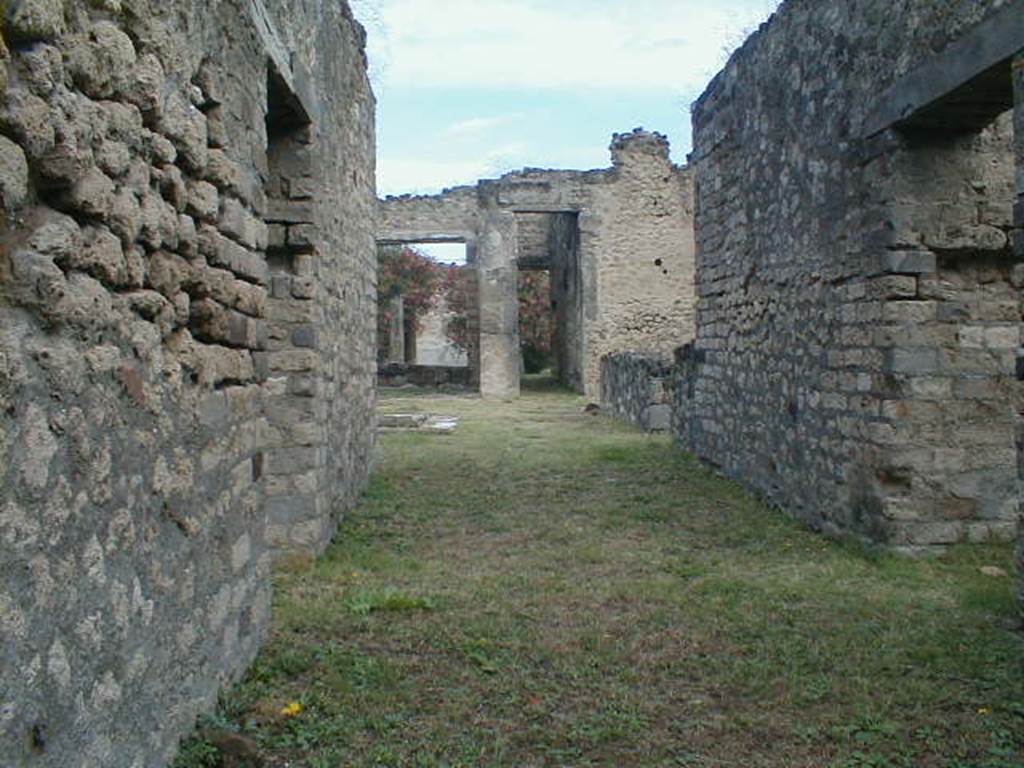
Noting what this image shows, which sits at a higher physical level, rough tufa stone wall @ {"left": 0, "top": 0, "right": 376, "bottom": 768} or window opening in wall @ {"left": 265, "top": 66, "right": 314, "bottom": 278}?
window opening in wall @ {"left": 265, "top": 66, "right": 314, "bottom": 278}

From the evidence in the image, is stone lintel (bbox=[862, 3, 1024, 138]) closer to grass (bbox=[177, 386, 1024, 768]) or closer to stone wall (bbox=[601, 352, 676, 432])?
grass (bbox=[177, 386, 1024, 768])

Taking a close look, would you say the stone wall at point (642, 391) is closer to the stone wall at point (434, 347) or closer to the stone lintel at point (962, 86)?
the stone lintel at point (962, 86)

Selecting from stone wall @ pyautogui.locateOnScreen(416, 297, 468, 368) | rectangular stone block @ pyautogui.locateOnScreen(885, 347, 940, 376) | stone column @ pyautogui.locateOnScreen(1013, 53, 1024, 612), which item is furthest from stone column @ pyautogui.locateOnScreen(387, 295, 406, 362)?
stone column @ pyautogui.locateOnScreen(1013, 53, 1024, 612)

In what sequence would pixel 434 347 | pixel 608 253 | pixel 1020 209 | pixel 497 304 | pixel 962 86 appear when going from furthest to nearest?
pixel 434 347 → pixel 497 304 → pixel 608 253 → pixel 962 86 → pixel 1020 209

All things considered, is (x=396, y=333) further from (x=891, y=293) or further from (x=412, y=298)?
(x=891, y=293)

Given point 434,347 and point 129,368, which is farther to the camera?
point 434,347

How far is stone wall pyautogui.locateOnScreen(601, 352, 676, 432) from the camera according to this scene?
13.5 m

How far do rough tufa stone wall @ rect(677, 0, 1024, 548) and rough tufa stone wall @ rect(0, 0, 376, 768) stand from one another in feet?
12.0

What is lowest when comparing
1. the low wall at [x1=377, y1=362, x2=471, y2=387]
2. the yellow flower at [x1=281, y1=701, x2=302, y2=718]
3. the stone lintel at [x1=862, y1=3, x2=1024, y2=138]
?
the yellow flower at [x1=281, y1=701, x2=302, y2=718]

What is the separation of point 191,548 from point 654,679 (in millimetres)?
1902

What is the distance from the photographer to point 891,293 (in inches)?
231

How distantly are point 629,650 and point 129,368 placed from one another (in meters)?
2.56

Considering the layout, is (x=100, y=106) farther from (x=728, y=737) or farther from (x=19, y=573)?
(x=728, y=737)

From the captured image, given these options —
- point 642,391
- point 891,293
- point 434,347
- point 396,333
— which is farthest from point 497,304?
point 434,347
